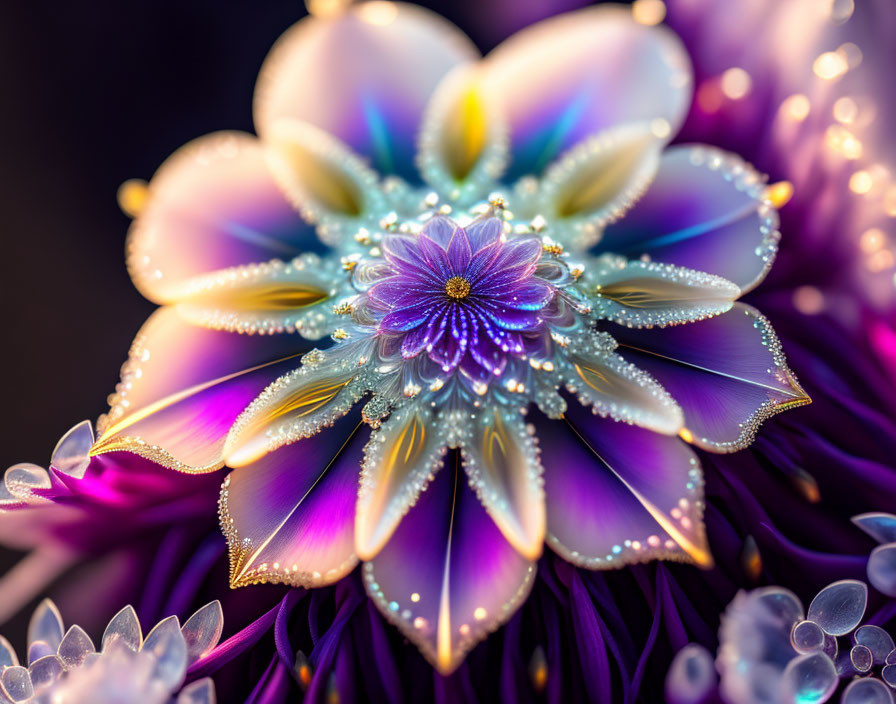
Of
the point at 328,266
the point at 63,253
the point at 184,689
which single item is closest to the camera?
the point at 184,689

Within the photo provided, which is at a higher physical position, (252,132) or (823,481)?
(252,132)

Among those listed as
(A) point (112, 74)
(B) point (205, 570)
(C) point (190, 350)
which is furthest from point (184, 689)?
(A) point (112, 74)

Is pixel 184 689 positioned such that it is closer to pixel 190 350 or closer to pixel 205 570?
pixel 205 570

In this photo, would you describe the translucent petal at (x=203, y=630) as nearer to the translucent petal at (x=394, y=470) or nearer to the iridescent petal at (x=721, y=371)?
the translucent petal at (x=394, y=470)

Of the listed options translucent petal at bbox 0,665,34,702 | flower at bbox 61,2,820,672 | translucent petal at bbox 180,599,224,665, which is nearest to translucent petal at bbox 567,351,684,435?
flower at bbox 61,2,820,672

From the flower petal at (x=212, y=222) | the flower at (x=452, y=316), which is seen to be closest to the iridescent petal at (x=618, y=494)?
the flower at (x=452, y=316)

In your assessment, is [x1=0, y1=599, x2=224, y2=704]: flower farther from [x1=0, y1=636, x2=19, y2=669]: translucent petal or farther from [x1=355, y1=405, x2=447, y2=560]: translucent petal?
[x1=355, y1=405, x2=447, y2=560]: translucent petal
